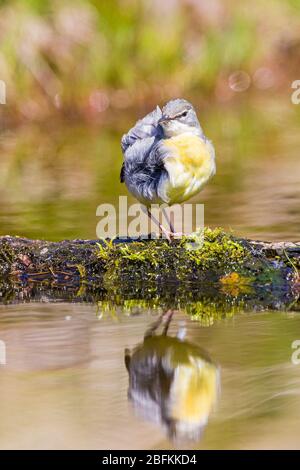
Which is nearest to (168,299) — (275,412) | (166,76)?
(275,412)

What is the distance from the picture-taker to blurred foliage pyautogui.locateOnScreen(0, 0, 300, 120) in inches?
592

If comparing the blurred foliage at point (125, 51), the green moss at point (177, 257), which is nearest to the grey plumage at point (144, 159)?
the green moss at point (177, 257)

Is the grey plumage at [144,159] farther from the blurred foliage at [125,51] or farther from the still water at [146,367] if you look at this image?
the blurred foliage at [125,51]

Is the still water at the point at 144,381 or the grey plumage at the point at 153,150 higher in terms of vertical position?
the grey plumage at the point at 153,150

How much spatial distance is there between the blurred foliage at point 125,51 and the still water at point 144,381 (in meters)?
9.12

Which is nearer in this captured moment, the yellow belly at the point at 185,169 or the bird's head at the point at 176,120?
the yellow belly at the point at 185,169

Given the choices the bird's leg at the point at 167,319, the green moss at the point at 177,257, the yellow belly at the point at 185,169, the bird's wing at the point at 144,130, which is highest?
the bird's wing at the point at 144,130

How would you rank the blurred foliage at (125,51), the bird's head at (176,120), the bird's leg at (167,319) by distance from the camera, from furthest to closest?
1. the blurred foliage at (125,51)
2. the bird's head at (176,120)
3. the bird's leg at (167,319)

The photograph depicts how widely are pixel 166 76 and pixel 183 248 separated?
33.9 ft

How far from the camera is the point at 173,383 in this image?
507cm

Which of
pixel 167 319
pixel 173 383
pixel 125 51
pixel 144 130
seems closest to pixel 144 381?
pixel 173 383

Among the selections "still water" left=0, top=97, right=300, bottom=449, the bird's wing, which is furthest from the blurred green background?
the bird's wing

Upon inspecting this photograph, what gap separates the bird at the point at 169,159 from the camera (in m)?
6.33

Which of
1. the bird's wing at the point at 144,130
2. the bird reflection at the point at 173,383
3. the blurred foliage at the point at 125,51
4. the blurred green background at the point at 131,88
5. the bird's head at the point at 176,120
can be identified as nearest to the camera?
the bird reflection at the point at 173,383
